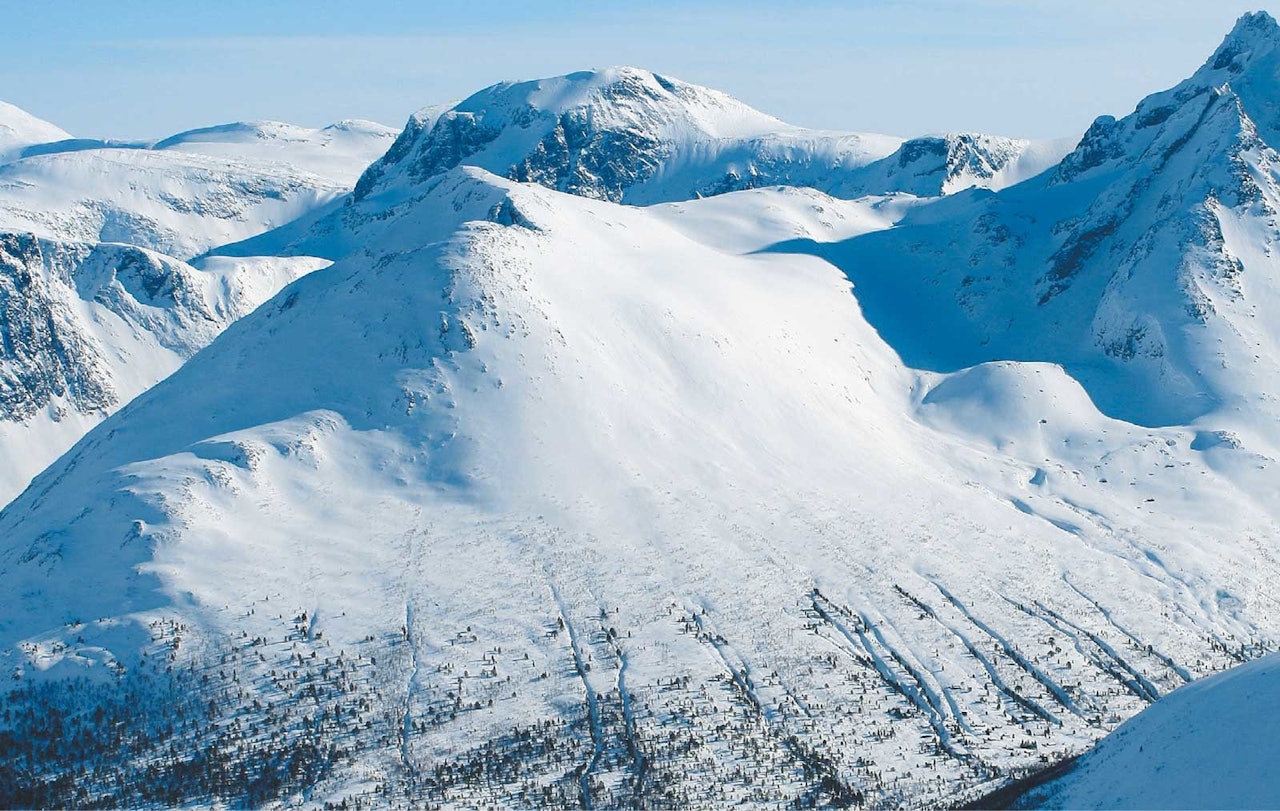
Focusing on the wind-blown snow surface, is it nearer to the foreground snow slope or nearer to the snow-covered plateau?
the snow-covered plateau

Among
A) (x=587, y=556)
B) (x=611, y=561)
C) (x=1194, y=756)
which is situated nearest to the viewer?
(x=1194, y=756)

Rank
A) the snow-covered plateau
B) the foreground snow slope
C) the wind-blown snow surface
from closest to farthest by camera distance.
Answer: the foreground snow slope → the snow-covered plateau → the wind-blown snow surface

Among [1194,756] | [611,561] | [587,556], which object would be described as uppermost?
[1194,756]

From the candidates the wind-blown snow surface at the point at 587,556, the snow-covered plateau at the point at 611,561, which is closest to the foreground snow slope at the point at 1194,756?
the snow-covered plateau at the point at 611,561

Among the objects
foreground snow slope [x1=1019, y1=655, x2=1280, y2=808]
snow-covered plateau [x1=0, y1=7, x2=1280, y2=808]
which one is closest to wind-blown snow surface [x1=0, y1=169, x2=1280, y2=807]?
snow-covered plateau [x1=0, y1=7, x2=1280, y2=808]

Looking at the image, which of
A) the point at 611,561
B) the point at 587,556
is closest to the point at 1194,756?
the point at 611,561

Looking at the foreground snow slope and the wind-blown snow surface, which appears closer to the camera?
the foreground snow slope

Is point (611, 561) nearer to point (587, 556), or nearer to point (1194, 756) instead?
point (587, 556)
